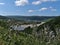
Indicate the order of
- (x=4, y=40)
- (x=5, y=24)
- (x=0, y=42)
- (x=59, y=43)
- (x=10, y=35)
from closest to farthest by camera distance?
(x=0, y=42)
(x=4, y=40)
(x=10, y=35)
(x=59, y=43)
(x=5, y=24)

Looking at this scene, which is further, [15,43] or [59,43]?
[59,43]

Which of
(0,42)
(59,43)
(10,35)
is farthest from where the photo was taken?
(59,43)

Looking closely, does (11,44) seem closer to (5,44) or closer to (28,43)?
(5,44)

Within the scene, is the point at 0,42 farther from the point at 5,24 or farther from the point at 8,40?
the point at 5,24

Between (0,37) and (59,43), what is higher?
(0,37)

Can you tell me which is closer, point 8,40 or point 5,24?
point 8,40

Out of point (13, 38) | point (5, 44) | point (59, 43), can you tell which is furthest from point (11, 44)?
point (59, 43)

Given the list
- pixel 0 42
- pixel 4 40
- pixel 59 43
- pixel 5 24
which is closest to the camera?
pixel 0 42

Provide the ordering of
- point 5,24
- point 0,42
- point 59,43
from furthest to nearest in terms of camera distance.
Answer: point 5,24
point 59,43
point 0,42

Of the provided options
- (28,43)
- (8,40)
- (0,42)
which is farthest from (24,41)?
(0,42)
